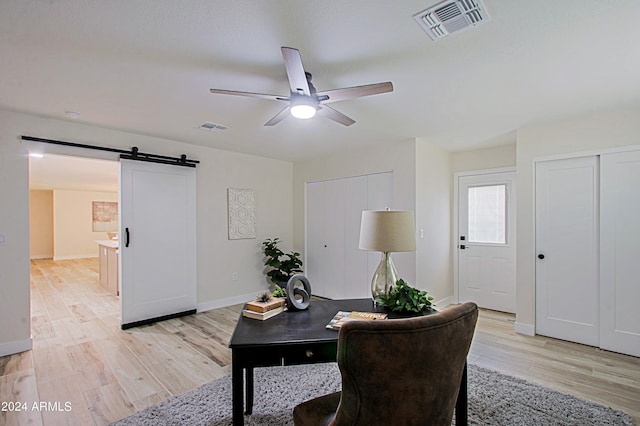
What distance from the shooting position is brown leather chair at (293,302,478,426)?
0.98 m

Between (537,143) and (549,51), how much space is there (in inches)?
69.9

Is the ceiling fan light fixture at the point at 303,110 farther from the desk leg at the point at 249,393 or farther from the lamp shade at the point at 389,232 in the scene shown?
the desk leg at the point at 249,393

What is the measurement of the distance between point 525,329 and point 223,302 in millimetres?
3853

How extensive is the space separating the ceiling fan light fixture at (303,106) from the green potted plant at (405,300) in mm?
1319

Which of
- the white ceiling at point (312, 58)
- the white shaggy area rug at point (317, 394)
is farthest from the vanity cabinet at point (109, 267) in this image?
the white shaggy area rug at point (317, 394)

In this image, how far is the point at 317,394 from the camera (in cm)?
A: 225

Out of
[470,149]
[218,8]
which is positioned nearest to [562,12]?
[218,8]

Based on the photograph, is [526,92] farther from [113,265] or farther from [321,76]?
[113,265]

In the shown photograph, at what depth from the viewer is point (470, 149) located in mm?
4461

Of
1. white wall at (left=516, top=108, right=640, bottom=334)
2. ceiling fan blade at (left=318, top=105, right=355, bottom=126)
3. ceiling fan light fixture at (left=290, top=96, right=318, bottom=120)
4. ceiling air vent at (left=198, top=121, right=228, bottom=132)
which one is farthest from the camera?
ceiling air vent at (left=198, top=121, right=228, bottom=132)

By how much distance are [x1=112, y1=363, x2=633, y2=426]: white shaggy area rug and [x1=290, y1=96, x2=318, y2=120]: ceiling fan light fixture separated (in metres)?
2.02

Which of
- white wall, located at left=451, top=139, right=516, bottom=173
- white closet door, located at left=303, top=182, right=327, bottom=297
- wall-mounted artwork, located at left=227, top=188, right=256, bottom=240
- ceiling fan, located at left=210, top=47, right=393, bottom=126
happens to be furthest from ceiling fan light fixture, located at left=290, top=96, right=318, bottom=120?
white wall, located at left=451, top=139, right=516, bottom=173

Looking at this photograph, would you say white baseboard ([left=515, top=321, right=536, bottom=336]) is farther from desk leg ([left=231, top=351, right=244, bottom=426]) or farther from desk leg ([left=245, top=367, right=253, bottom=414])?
desk leg ([left=231, top=351, right=244, bottom=426])

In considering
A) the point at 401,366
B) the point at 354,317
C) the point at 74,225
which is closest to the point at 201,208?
the point at 354,317
